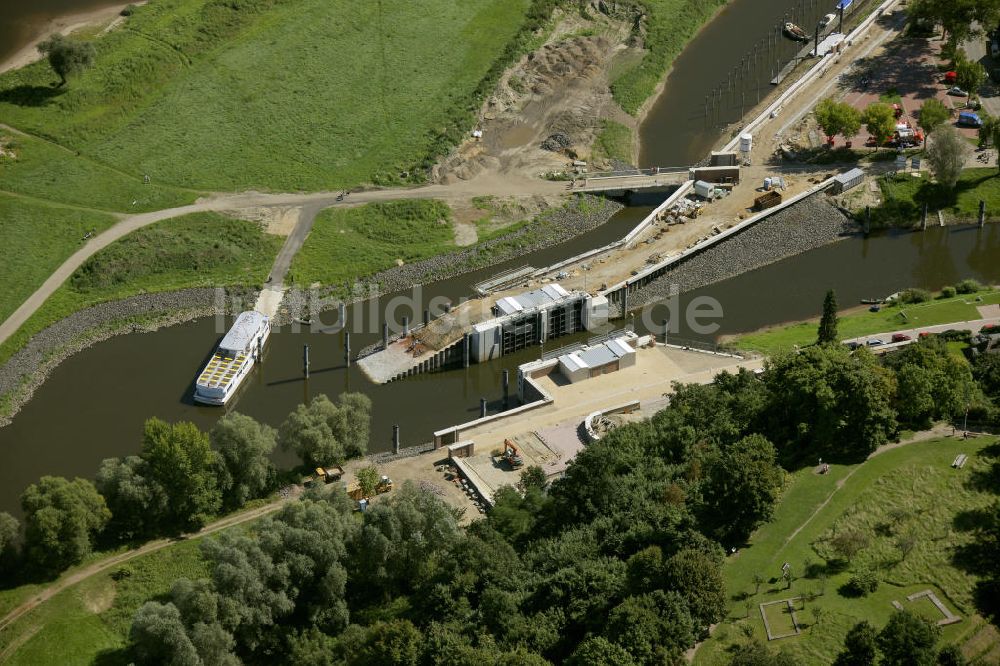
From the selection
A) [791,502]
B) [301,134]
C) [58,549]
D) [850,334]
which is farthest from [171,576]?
[301,134]

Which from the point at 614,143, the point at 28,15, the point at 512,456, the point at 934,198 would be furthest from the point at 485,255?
the point at 28,15

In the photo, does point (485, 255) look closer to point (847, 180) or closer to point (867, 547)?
point (847, 180)

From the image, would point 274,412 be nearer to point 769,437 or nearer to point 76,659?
point 76,659

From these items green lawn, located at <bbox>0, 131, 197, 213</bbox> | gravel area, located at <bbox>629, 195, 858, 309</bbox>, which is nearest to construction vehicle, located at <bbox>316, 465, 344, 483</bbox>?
gravel area, located at <bbox>629, 195, 858, 309</bbox>

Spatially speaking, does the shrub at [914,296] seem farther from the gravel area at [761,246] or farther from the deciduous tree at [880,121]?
the deciduous tree at [880,121]

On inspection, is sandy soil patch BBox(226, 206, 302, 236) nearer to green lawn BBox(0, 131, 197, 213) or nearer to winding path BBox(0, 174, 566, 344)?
winding path BBox(0, 174, 566, 344)

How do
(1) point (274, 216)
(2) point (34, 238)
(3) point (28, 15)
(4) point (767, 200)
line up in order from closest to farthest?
(2) point (34, 238)
(1) point (274, 216)
(4) point (767, 200)
(3) point (28, 15)
